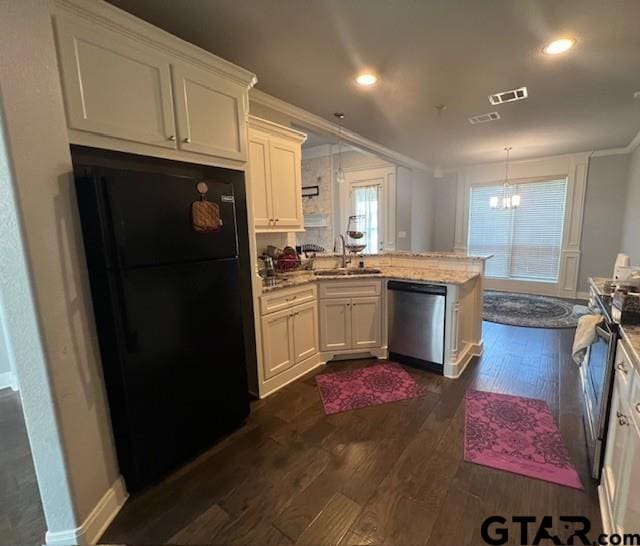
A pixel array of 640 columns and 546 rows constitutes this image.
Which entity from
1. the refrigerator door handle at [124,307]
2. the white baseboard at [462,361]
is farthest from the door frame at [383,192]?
the refrigerator door handle at [124,307]

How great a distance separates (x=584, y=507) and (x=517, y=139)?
452 centimetres

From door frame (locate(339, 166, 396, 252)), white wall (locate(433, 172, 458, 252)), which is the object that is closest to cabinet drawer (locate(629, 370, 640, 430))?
door frame (locate(339, 166, 396, 252))

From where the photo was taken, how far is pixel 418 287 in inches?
119

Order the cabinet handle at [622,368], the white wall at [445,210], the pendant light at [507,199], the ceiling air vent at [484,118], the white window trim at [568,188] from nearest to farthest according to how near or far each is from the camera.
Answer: the cabinet handle at [622,368] → the ceiling air vent at [484,118] → the pendant light at [507,199] → the white window trim at [568,188] → the white wall at [445,210]

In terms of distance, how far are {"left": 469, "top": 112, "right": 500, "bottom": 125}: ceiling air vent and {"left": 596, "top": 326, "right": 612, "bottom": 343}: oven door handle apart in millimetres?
2640

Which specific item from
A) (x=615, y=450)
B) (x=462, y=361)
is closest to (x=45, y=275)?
(x=615, y=450)

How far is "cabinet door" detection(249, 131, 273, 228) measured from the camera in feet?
8.71

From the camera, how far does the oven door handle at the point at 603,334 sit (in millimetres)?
1606

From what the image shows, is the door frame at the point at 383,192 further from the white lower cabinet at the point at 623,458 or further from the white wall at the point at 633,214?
the white lower cabinet at the point at 623,458

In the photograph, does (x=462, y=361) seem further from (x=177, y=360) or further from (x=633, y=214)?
(x=633, y=214)

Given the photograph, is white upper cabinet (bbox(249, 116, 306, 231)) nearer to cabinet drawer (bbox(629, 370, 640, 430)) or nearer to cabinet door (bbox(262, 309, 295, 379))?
cabinet door (bbox(262, 309, 295, 379))

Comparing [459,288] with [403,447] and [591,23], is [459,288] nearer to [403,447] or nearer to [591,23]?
[403,447]

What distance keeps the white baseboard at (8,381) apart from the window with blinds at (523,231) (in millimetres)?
7385

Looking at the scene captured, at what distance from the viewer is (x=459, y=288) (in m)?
2.83
